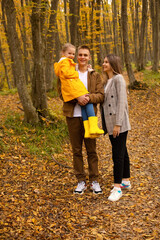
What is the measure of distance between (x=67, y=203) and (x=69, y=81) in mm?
1992

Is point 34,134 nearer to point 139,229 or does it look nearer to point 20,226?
point 20,226

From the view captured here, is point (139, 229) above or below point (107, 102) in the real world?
below

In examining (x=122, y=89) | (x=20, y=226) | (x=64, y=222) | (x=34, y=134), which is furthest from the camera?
(x=34, y=134)

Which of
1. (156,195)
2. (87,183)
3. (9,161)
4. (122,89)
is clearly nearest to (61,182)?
(87,183)

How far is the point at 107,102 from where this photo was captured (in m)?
3.46

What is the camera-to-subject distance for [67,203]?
3455 millimetres

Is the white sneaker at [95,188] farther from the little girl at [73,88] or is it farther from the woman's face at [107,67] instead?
the woman's face at [107,67]

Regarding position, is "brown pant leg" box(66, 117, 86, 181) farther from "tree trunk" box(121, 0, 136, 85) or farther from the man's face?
"tree trunk" box(121, 0, 136, 85)

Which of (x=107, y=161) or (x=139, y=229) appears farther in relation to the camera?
(x=107, y=161)

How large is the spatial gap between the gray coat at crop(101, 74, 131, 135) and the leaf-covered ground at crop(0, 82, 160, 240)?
124 centimetres

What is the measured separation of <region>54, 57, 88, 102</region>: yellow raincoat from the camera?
324 centimetres

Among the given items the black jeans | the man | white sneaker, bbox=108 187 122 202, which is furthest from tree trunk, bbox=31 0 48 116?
white sneaker, bbox=108 187 122 202

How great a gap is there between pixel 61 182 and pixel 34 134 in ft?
6.39

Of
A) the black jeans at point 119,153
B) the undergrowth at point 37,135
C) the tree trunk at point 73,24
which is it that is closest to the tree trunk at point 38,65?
the undergrowth at point 37,135
